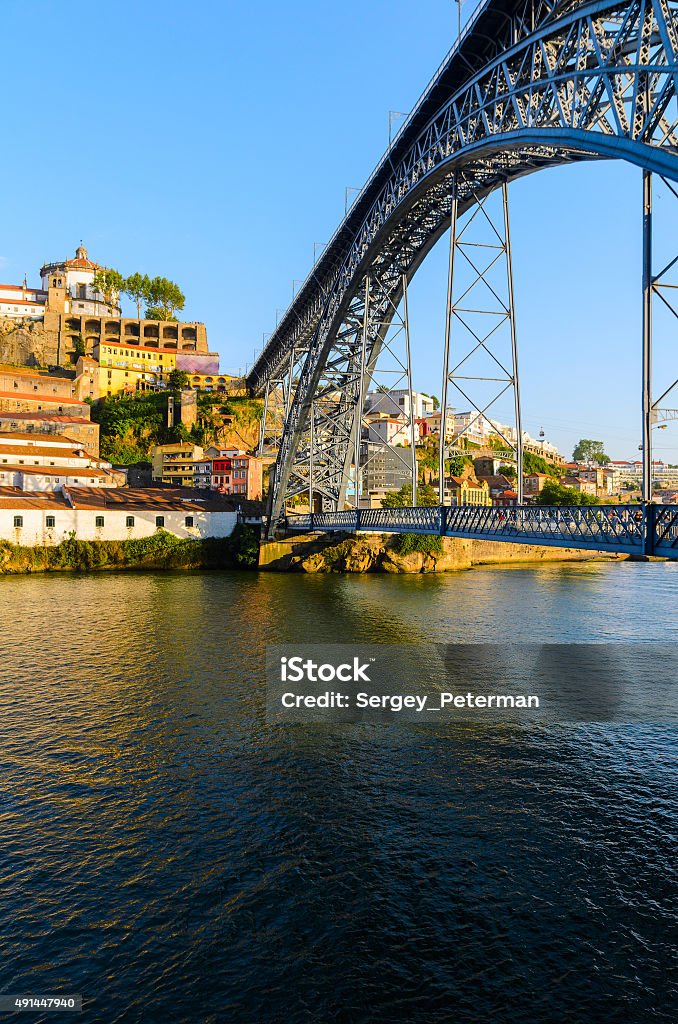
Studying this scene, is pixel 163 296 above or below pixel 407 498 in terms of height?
above

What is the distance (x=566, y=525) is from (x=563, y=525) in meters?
0.63

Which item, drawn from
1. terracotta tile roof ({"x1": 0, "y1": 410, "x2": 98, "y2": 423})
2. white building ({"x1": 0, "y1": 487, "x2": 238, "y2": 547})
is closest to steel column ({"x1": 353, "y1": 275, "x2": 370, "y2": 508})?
white building ({"x1": 0, "y1": 487, "x2": 238, "y2": 547})

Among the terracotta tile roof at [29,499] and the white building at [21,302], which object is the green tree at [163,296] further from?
the terracotta tile roof at [29,499]

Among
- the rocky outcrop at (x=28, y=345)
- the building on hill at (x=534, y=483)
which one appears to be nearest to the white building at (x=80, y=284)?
the rocky outcrop at (x=28, y=345)

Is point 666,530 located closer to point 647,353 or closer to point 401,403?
point 647,353

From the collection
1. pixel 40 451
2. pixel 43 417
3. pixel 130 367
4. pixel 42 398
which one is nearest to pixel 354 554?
pixel 40 451

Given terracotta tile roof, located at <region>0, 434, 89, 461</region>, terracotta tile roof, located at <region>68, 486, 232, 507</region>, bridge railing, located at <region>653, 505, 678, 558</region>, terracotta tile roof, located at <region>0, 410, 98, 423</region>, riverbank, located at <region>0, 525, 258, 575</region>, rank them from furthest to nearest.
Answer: terracotta tile roof, located at <region>0, 410, 98, 423</region>
terracotta tile roof, located at <region>0, 434, 89, 461</region>
terracotta tile roof, located at <region>68, 486, 232, 507</region>
riverbank, located at <region>0, 525, 258, 575</region>
bridge railing, located at <region>653, 505, 678, 558</region>

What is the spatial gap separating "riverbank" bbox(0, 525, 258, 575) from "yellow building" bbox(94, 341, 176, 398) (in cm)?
4617

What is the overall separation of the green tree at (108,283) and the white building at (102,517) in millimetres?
66527

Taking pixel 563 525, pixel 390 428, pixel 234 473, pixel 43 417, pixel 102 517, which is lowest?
pixel 102 517

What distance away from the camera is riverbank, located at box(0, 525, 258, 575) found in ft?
134

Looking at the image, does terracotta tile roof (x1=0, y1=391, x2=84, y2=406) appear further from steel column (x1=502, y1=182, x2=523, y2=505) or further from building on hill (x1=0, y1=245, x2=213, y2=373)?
steel column (x1=502, y1=182, x2=523, y2=505)

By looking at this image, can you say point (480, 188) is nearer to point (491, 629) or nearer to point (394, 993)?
point (491, 629)

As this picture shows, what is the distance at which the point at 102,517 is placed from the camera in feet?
144
